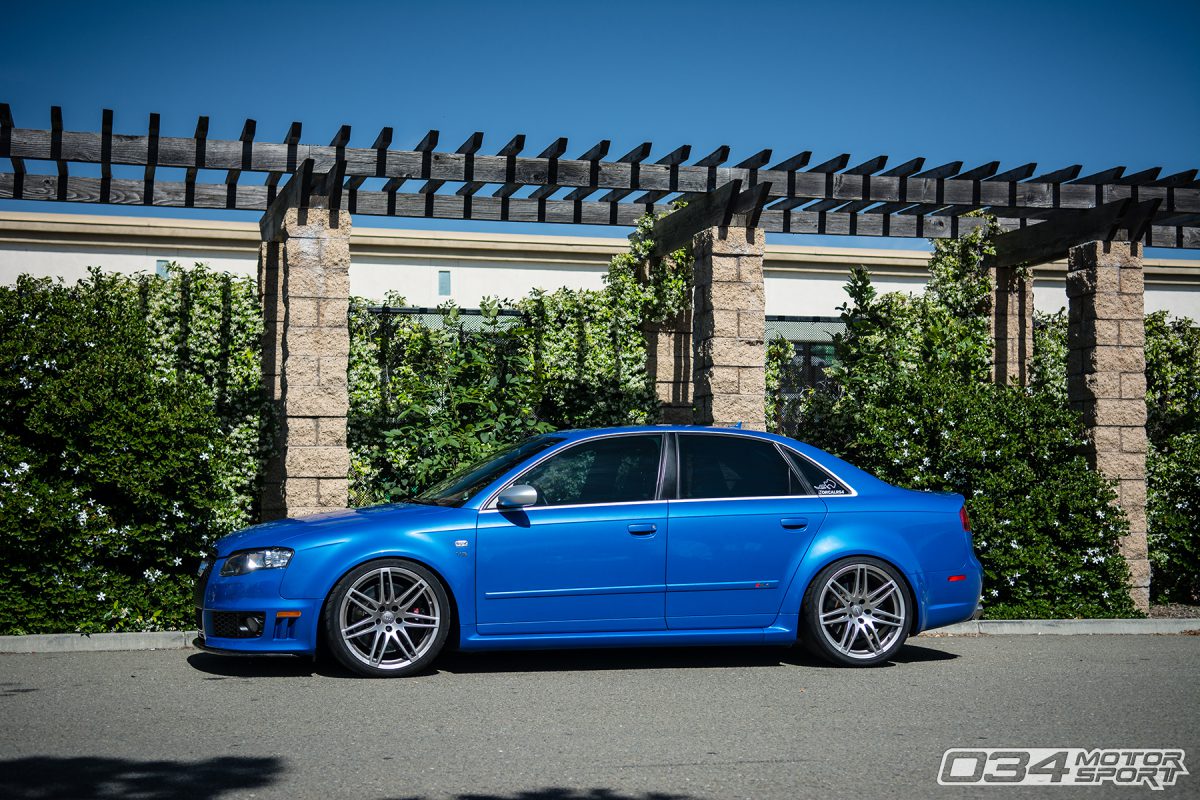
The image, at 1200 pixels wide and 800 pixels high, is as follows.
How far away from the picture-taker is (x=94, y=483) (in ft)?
31.7

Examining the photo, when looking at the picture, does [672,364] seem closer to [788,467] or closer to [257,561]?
[788,467]

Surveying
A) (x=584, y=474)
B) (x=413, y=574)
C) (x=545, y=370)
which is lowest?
(x=413, y=574)

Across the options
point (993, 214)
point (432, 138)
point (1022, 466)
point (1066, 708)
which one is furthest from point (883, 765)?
point (993, 214)

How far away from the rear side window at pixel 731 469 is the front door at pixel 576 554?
27 cm

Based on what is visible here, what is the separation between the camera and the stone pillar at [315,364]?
11094mm

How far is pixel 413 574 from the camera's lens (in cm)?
Result: 771

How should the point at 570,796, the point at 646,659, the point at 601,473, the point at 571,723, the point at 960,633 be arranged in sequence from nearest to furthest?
the point at 570,796 → the point at 571,723 → the point at 601,473 → the point at 646,659 → the point at 960,633

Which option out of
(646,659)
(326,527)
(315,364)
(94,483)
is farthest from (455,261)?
(326,527)

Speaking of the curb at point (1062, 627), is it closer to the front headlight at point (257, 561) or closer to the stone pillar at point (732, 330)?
the stone pillar at point (732, 330)

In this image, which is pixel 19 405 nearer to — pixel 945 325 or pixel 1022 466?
pixel 1022 466

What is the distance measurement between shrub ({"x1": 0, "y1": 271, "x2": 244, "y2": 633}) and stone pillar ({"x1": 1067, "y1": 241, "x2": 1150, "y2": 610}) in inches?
333

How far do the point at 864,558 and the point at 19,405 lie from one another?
6.51 meters

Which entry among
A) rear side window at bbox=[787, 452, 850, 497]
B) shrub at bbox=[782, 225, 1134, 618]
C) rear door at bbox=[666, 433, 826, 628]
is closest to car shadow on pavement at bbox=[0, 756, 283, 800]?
rear door at bbox=[666, 433, 826, 628]

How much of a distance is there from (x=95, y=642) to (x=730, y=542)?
468cm
